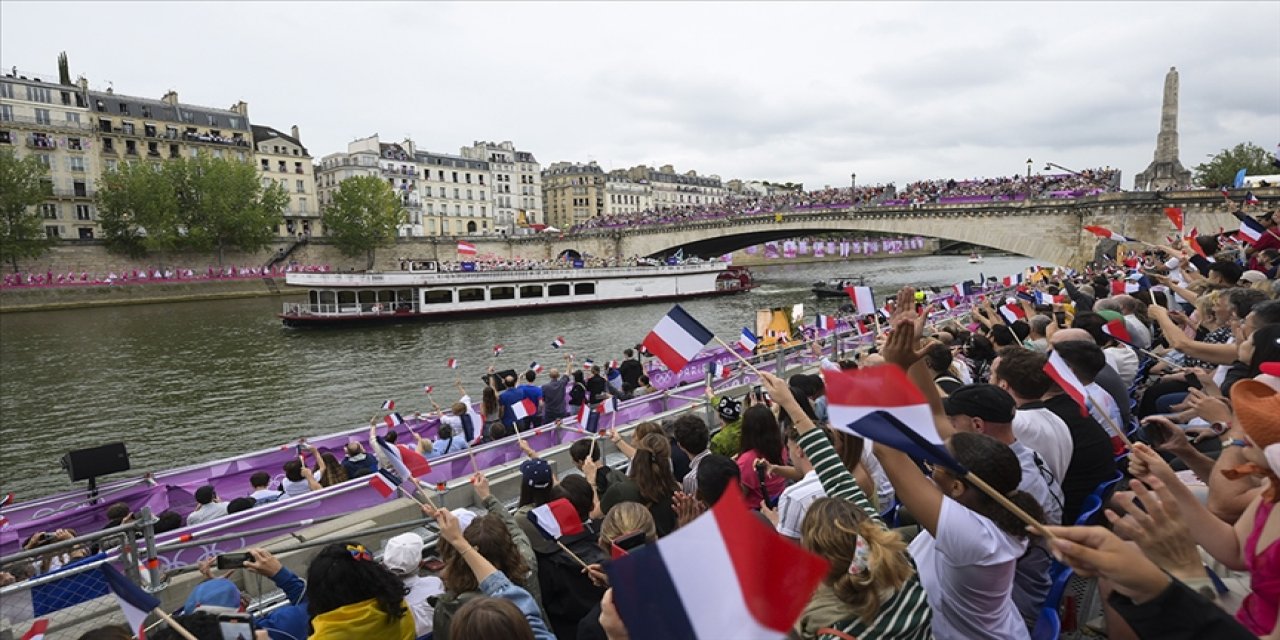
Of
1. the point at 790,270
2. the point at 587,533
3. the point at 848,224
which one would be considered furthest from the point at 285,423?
the point at 790,270

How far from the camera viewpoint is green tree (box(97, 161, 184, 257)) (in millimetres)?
55906

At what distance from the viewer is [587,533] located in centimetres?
398

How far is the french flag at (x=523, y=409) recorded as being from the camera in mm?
10188

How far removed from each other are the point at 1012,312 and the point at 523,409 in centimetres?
733

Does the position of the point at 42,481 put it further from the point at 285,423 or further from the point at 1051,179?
the point at 1051,179

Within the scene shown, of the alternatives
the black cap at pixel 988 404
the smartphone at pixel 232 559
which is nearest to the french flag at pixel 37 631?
the smartphone at pixel 232 559

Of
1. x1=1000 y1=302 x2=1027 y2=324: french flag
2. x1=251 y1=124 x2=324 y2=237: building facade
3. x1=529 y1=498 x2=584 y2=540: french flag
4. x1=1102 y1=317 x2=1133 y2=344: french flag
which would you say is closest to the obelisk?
x1=1000 y1=302 x2=1027 y2=324: french flag

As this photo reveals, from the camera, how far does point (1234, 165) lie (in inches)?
2367

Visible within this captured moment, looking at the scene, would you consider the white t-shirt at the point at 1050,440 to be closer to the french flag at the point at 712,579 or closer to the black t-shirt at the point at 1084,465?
the black t-shirt at the point at 1084,465

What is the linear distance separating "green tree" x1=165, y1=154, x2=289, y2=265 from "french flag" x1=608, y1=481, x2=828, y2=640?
219ft

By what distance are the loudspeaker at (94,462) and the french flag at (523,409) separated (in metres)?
4.76

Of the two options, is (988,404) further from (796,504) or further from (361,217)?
(361,217)

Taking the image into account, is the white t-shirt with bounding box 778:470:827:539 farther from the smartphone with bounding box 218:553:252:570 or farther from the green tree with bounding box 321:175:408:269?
the green tree with bounding box 321:175:408:269

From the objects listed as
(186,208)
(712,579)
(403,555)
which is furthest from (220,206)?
(712,579)
